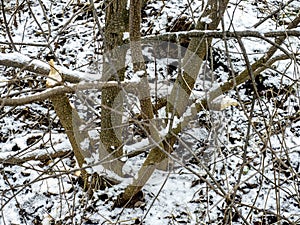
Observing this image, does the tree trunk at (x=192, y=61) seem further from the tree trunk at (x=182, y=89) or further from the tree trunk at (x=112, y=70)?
the tree trunk at (x=112, y=70)

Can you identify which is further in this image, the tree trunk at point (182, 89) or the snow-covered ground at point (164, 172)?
the snow-covered ground at point (164, 172)

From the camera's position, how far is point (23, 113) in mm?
3244

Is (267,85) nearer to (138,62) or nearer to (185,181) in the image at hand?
(185,181)

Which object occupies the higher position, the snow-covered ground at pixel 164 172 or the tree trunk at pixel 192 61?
the tree trunk at pixel 192 61

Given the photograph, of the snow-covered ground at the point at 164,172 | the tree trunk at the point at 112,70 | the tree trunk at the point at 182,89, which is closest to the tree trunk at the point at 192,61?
the tree trunk at the point at 182,89

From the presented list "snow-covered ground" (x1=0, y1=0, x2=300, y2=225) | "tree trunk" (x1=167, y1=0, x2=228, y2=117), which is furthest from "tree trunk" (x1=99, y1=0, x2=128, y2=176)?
"tree trunk" (x1=167, y1=0, x2=228, y2=117)

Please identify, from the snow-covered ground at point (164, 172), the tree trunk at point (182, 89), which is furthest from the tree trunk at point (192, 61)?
the snow-covered ground at point (164, 172)

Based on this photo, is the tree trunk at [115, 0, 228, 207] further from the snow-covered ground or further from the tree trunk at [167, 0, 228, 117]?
the snow-covered ground

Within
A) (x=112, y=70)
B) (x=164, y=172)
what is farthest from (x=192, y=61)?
(x=164, y=172)

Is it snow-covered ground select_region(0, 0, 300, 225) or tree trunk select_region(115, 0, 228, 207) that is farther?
snow-covered ground select_region(0, 0, 300, 225)

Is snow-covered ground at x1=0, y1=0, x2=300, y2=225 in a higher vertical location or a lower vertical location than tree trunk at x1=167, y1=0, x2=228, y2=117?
lower

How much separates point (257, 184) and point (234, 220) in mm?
342

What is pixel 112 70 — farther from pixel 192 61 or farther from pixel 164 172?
pixel 164 172

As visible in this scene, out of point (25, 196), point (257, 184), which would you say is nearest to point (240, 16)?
point (257, 184)
